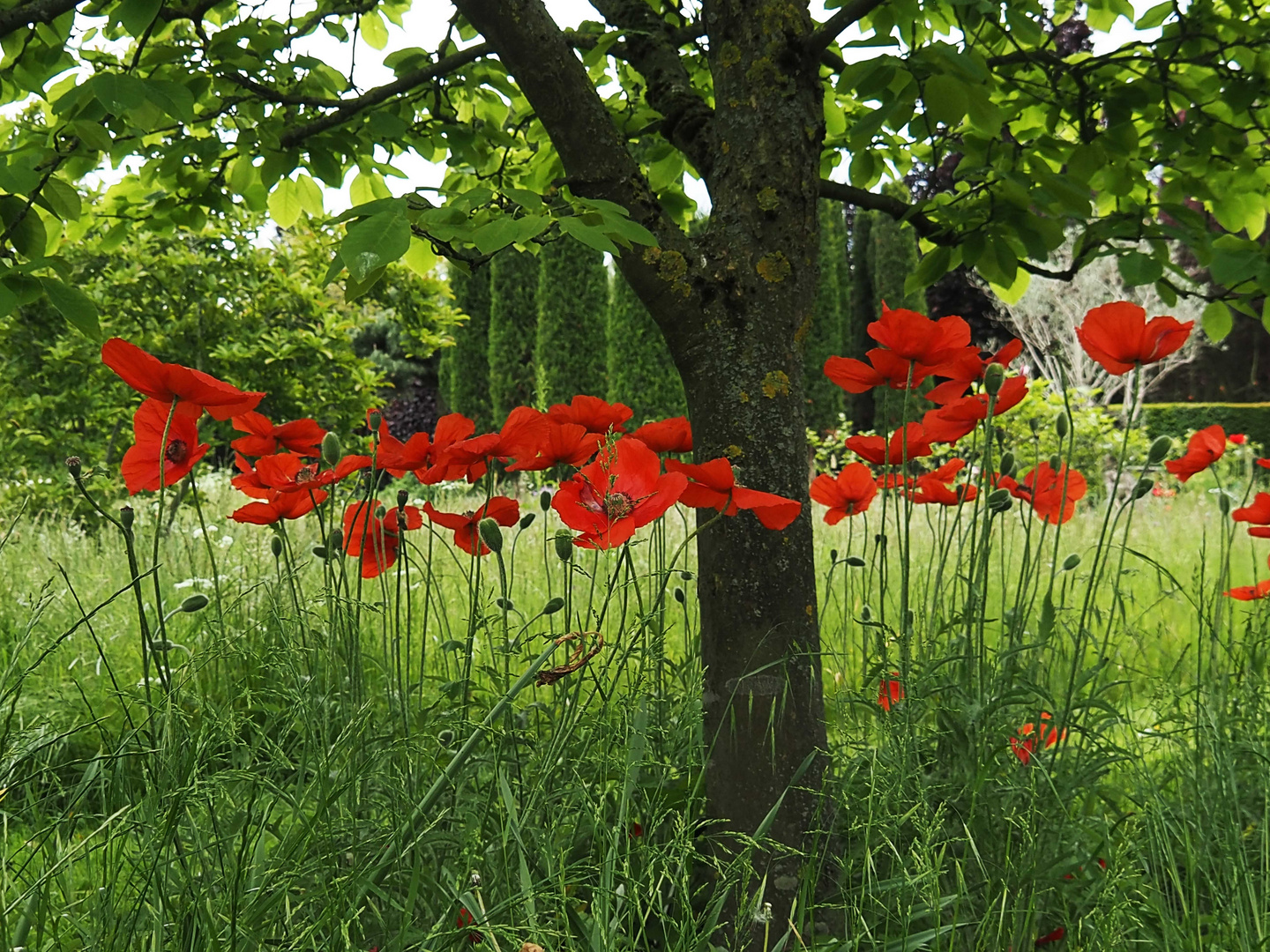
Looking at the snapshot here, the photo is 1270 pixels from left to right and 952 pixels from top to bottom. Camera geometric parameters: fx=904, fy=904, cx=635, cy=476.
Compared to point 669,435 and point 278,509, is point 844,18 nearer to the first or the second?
point 669,435

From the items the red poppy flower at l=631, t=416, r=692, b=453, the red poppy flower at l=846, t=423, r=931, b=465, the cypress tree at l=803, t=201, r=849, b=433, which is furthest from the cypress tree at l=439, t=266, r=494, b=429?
the red poppy flower at l=631, t=416, r=692, b=453

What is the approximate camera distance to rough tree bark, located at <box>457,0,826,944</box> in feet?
5.23

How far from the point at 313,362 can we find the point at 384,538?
4488mm

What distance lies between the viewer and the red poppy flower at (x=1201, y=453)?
7.43ft

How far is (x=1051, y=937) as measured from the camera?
1549mm

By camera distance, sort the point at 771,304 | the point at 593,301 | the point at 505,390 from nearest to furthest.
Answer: the point at 771,304 → the point at 593,301 → the point at 505,390

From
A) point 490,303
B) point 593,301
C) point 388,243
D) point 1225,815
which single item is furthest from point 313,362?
point 490,303

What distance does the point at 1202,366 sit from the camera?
2380 cm

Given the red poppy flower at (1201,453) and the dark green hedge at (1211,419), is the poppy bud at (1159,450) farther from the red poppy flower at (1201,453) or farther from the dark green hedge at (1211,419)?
the dark green hedge at (1211,419)

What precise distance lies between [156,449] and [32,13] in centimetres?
84

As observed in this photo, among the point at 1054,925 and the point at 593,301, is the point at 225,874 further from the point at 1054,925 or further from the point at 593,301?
the point at 593,301

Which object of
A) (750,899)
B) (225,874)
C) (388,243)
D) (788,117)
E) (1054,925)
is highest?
(788,117)

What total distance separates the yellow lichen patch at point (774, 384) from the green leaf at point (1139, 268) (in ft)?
2.27

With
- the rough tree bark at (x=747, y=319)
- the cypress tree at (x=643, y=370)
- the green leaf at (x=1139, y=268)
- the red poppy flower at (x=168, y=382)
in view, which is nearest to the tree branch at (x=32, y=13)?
the rough tree bark at (x=747, y=319)
